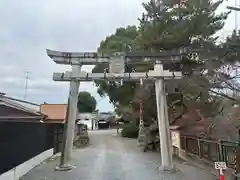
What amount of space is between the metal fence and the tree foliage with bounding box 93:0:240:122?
206 cm

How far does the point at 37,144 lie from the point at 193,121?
906 centimetres

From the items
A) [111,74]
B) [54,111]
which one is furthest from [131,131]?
[111,74]

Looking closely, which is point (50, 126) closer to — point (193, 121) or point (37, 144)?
point (37, 144)

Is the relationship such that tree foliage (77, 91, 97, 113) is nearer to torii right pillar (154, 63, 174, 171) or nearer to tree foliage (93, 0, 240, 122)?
tree foliage (93, 0, 240, 122)

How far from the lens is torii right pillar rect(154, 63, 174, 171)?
40.6ft

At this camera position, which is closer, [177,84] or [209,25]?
[177,84]

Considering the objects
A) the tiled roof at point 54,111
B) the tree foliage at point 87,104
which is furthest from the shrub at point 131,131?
the tree foliage at point 87,104

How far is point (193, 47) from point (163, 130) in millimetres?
5136

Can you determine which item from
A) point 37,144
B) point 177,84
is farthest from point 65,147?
point 177,84

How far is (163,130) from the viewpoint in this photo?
12750mm

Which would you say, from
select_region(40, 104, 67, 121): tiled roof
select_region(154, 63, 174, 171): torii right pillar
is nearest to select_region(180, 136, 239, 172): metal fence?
select_region(154, 63, 174, 171): torii right pillar

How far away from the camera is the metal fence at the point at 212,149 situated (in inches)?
366

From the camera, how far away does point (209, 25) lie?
55.0 feet

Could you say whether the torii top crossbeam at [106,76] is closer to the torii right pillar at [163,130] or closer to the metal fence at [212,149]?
the torii right pillar at [163,130]
